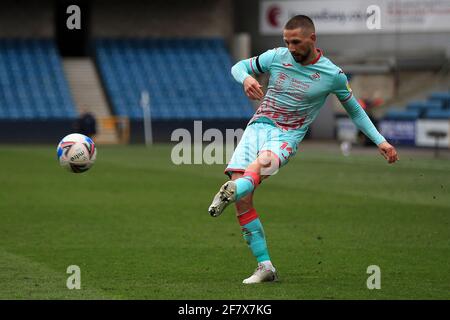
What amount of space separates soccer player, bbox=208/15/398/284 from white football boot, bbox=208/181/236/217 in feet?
2.06

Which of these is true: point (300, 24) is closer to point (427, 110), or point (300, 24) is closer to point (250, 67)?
point (250, 67)

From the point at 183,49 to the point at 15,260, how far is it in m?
41.2

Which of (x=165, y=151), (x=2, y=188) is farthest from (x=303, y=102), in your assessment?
(x=165, y=151)

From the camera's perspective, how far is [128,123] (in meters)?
45.4

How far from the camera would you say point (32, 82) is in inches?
1829

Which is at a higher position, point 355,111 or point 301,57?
point 301,57

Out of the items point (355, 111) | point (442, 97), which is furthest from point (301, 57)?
point (442, 97)

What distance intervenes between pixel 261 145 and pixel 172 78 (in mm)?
40322

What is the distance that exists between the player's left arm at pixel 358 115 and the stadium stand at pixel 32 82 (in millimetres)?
35524

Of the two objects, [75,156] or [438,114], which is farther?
[438,114]

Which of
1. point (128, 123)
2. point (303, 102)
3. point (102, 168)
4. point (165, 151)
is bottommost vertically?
point (303, 102)

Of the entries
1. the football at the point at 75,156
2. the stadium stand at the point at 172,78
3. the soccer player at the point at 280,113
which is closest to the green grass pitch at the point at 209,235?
the soccer player at the point at 280,113

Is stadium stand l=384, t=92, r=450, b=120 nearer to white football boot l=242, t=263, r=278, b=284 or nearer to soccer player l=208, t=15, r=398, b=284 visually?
soccer player l=208, t=15, r=398, b=284
